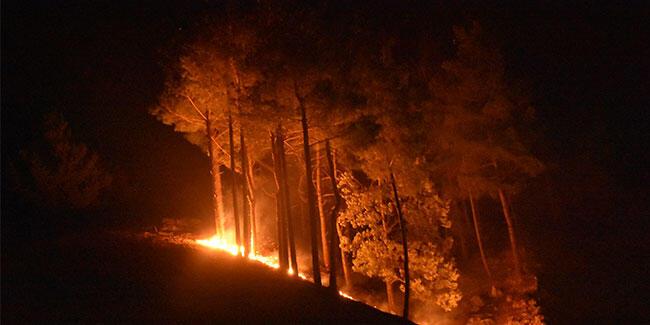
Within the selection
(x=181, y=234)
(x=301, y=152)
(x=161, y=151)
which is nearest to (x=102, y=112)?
(x=161, y=151)

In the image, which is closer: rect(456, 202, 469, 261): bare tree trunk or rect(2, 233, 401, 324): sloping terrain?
rect(2, 233, 401, 324): sloping terrain

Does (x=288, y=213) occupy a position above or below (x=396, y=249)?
above

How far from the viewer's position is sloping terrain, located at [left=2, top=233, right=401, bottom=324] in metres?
10.4

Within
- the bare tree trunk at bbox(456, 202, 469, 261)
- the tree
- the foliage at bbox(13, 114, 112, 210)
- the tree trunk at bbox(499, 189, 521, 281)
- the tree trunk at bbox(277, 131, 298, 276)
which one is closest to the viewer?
the tree trunk at bbox(277, 131, 298, 276)

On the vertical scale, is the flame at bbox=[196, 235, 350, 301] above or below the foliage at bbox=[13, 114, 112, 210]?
below

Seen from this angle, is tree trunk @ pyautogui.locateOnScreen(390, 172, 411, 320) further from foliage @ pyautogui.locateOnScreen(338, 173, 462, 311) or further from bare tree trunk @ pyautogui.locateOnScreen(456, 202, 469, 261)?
bare tree trunk @ pyautogui.locateOnScreen(456, 202, 469, 261)

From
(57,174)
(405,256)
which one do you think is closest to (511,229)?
(405,256)

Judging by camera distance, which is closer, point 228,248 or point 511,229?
point 511,229

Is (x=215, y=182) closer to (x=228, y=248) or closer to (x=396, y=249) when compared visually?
(x=228, y=248)

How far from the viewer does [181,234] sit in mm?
24953

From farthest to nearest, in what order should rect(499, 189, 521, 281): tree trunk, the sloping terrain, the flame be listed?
1. the flame
2. rect(499, 189, 521, 281): tree trunk
3. the sloping terrain

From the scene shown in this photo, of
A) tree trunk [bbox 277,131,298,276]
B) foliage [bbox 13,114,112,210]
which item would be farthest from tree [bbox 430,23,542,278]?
foliage [bbox 13,114,112,210]

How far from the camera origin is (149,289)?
12.6 metres

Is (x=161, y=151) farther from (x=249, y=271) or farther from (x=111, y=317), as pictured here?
(x=111, y=317)
